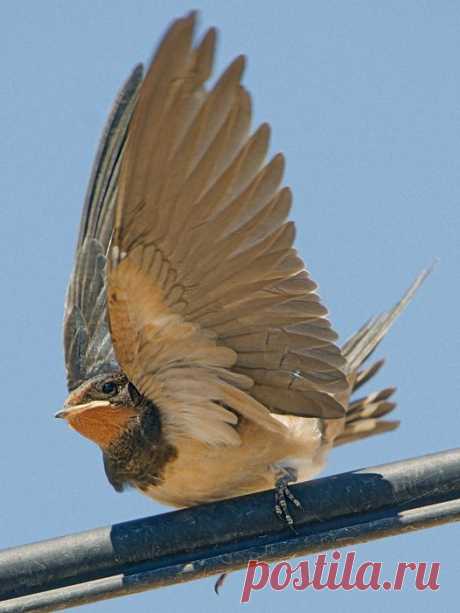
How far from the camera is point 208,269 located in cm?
407

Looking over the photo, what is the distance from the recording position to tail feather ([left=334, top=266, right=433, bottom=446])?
5051 mm

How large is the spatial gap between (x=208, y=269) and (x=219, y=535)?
96 centimetres

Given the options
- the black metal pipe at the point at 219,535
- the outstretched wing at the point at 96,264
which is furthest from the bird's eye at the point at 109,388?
the black metal pipe at the point at 219,535

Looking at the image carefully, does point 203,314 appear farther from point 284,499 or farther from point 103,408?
point 284,499

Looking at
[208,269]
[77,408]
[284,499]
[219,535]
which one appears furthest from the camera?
[77,408]

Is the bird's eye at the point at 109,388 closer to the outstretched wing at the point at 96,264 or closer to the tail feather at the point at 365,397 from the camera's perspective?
the outstretched wing at the point at 96,264

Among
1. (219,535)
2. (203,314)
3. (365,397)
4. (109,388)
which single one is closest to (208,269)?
(203,314)

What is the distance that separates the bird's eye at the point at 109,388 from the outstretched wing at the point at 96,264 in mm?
570

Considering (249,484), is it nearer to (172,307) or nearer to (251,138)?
(172,307)

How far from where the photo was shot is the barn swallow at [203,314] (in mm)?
3816

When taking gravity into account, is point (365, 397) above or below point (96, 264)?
below


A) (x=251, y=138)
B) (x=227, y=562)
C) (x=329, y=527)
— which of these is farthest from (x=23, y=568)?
(x=251, y=138)

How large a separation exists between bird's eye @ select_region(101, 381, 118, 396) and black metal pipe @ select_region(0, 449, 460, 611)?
999mm

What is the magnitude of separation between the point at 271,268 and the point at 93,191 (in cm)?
160
